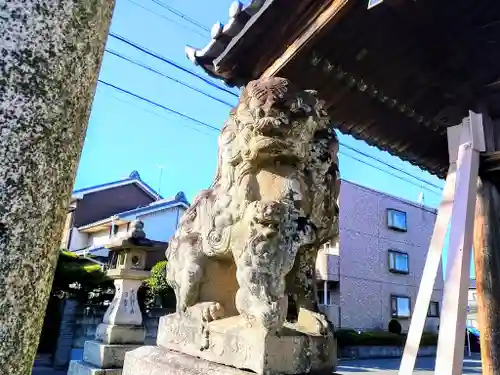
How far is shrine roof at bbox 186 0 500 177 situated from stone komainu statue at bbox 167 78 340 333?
39 centimetres

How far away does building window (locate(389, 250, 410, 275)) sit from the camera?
51.8ft

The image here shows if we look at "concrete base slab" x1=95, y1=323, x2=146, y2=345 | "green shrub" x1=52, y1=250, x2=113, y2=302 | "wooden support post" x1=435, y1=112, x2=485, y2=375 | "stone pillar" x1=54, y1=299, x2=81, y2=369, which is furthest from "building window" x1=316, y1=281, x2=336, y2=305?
"wooden support post" x1=435, y1=112, x2=485, y2=375

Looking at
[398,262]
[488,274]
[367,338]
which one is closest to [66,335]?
[488,274]

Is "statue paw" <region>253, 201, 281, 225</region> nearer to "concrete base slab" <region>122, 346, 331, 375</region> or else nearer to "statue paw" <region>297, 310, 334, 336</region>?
"statue paw" <region>297, 310, 334, 336</region>

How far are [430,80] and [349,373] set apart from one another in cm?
739

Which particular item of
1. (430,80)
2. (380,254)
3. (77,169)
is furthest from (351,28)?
(380,254)

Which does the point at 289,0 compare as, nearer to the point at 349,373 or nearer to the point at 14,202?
the point at 14,202

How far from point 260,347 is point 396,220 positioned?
16.0 m

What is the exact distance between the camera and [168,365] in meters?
1.84

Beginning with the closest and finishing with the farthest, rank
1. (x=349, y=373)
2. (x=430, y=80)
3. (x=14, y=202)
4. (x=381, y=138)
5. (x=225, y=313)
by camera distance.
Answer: (x=14, y=202) < (x=225, y=313) < (x=430, y=80) < (x=381, y=138) < (x=349, y=373)

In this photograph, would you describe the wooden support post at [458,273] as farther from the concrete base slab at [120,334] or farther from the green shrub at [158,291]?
the green shrub at [158,291]

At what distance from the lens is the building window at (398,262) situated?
1580 centimetres

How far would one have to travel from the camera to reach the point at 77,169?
0.71 metres

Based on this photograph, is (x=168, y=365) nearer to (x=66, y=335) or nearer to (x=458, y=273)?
(x=458, y=273)
